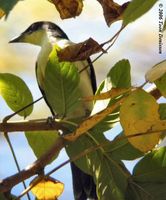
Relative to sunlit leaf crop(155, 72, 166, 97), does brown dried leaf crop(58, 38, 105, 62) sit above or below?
above

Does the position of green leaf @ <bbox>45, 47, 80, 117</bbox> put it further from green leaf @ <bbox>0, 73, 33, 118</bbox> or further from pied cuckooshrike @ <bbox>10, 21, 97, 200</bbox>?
pied cuckooshrike @ <bbox>10, 21, 97, 200</bbox>

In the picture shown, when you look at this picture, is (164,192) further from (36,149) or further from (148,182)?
(36,149)

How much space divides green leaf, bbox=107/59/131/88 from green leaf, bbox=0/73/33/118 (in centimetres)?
11

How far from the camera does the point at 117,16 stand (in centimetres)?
34

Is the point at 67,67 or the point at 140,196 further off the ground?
the point at 67,67

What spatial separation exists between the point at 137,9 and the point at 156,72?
0.12 ft

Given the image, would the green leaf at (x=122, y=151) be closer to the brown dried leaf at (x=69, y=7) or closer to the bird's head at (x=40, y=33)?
the brown dried leaf at (x=69, y=7)

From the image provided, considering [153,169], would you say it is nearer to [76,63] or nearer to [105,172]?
[105,172]

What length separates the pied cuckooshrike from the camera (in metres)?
0.73

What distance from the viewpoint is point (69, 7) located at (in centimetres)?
35

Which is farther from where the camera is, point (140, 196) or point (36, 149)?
point (36, 149)

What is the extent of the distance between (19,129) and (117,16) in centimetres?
12

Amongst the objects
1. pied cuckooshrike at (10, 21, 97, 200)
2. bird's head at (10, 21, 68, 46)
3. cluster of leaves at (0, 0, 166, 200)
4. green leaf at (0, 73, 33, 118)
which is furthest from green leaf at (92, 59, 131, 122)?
bird's head at (10, 21, 68, 46)

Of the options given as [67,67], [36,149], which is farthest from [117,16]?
[36,149]
